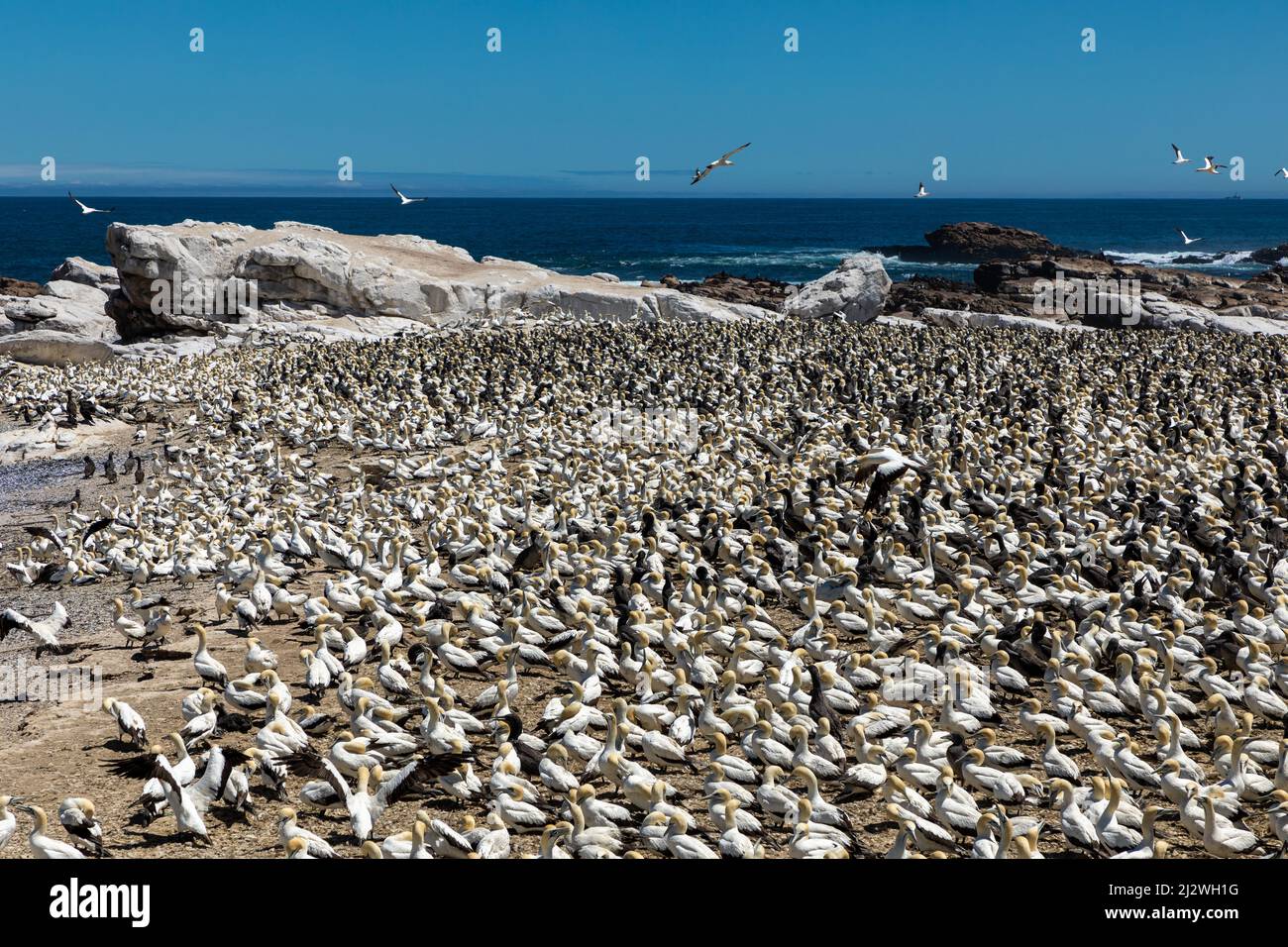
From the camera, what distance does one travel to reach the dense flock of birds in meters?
7.79

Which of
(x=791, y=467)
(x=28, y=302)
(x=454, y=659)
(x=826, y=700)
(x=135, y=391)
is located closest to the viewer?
(x=826, y=700)

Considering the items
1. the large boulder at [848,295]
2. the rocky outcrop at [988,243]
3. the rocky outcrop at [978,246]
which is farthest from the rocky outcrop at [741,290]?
the rocky outcrop at [988,243]

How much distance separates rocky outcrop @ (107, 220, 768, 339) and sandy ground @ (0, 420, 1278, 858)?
→ 2476 cm

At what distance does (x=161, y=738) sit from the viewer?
31.4 ft

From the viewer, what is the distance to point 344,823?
8.03 meters

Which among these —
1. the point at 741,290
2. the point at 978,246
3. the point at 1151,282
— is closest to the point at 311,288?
Answer: the point at 741,290

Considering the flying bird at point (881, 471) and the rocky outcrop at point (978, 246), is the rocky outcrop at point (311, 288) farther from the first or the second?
the rocky outcrop at point (978, 246)

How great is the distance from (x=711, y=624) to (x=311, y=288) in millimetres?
33378

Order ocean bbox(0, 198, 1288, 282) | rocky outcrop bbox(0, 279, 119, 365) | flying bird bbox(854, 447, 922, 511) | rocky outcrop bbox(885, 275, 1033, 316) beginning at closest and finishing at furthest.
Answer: flying bird bbox(854, 447, 922, 511)
rocky outcrop bbox(0, 279, 119, 365)
rocky outcrop bbox(885, 275, 1033, 316)
ocean bbox(0, 198, 1288, 282)

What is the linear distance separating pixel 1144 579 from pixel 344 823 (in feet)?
27.9

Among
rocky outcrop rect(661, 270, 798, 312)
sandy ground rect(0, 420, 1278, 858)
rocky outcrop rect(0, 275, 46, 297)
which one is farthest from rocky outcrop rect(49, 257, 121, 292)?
sandy ground rect(0, 420, 1278, 858)

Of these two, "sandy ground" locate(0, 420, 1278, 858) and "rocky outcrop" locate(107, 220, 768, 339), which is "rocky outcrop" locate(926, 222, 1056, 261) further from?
"sandy ground" locate(0, 420, 1278, 858)

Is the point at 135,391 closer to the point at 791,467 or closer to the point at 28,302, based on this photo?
the point at 28,302

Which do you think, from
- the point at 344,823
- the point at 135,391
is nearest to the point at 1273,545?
the point at 344,823
